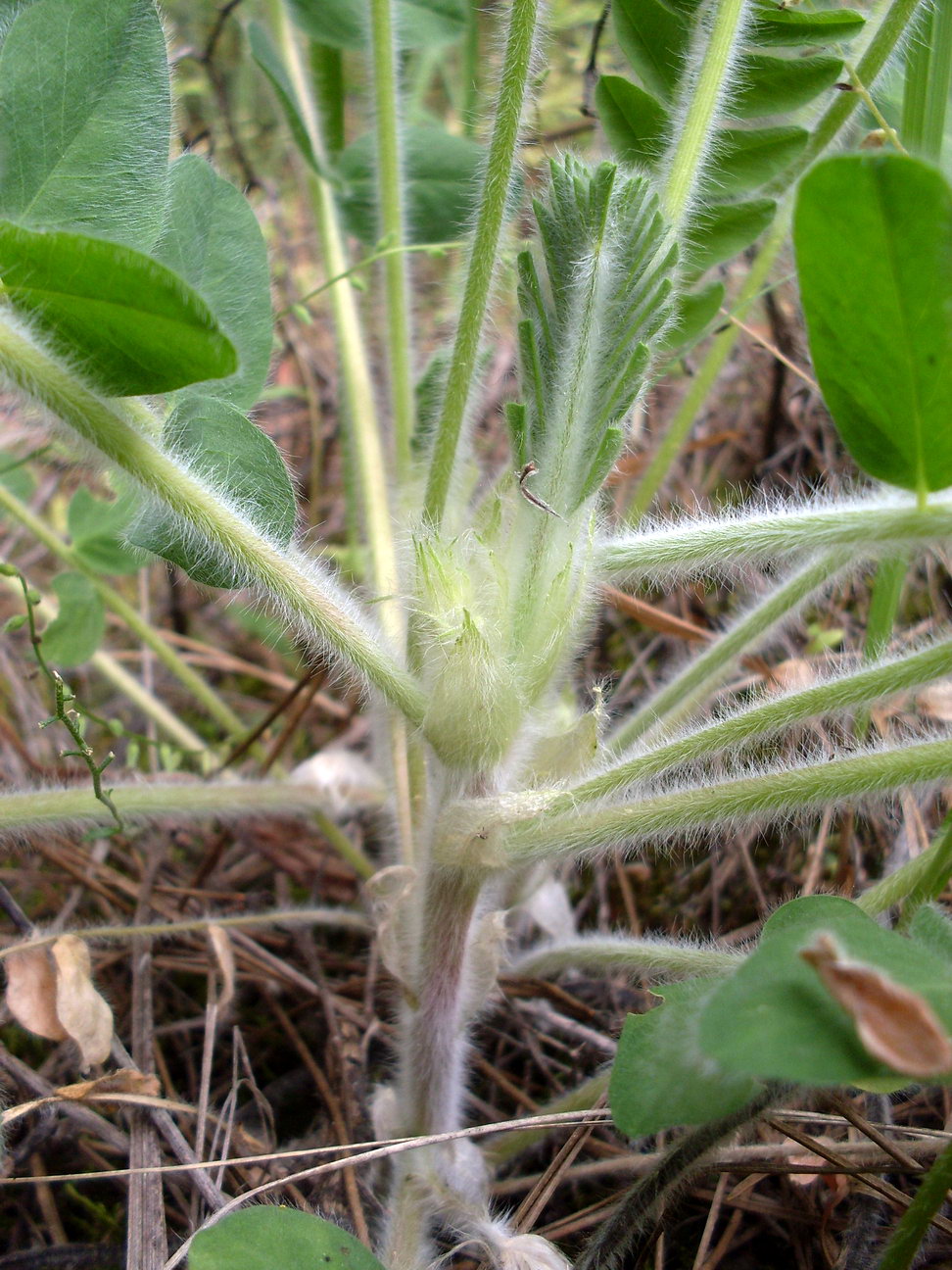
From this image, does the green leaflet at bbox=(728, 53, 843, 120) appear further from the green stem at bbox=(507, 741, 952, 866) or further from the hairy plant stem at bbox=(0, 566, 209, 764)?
the hairy plant stem at bbox=(0, 566, 209, 764)

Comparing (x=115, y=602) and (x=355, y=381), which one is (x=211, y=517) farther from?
(x=355, y=381)

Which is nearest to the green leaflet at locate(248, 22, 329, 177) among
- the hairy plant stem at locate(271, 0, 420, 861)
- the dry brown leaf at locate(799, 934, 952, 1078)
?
the hairy plant stem at locate(271, 0, 420, 861)

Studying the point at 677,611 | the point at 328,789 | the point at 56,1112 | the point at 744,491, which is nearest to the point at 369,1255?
the point at 56,1112

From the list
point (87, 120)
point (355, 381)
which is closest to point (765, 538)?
point (87, 120)

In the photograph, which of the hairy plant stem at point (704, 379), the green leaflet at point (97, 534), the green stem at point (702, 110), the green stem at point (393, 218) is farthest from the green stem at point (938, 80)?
the green leaflet at point (97, 534)

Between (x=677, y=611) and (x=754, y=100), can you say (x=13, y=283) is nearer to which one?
(x=754, y=100)

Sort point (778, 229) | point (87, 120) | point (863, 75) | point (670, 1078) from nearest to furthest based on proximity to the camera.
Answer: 1. point (670, 1078)
2. point (87, 120)
3. point (863, 75)
4. point (778, 229)

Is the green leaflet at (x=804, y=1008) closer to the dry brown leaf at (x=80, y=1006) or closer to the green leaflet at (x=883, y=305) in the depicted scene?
the green leaflet at (x=883, y=305)
